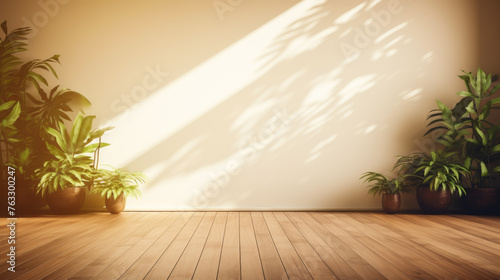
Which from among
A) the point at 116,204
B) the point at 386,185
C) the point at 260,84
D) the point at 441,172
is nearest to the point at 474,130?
the point at 441,172

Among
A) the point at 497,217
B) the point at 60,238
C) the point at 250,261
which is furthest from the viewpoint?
the point at 497,217

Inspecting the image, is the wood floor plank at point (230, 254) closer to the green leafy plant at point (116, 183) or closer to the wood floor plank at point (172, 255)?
the wood floor plank at point (172, 255)

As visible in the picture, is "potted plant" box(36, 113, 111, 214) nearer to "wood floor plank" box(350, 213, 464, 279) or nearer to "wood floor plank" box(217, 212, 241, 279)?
"wood floor plank" box(217, 212, 241, 279)

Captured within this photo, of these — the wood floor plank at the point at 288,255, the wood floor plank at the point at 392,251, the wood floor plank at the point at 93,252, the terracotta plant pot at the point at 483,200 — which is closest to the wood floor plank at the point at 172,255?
the wood floor plank at the point at 93,252

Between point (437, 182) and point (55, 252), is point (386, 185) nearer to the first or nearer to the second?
point (437, 182)

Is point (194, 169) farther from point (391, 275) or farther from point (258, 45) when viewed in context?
point (391, 275)

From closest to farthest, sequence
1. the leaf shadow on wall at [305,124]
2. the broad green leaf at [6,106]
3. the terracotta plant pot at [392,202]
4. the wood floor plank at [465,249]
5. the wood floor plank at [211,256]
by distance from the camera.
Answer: the wood floor plank at [211,256], the wood floor plank at [465,249], the broad green leaf at [6,106], the terracotta plant pot at [392,202], the leaf shadow on wall at [305,124]

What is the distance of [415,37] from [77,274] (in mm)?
3887

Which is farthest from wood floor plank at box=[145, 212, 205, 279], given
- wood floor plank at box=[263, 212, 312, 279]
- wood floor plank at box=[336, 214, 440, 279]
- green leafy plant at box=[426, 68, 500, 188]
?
green leafy plant at box=[426, 68, 500, 188]

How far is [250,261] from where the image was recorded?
5.82 ft

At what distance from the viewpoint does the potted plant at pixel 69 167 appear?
10.6ft

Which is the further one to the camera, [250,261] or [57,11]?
[57,11]

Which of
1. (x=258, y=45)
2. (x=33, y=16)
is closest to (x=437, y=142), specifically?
(x=258, y=45)

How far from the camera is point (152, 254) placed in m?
1.92
